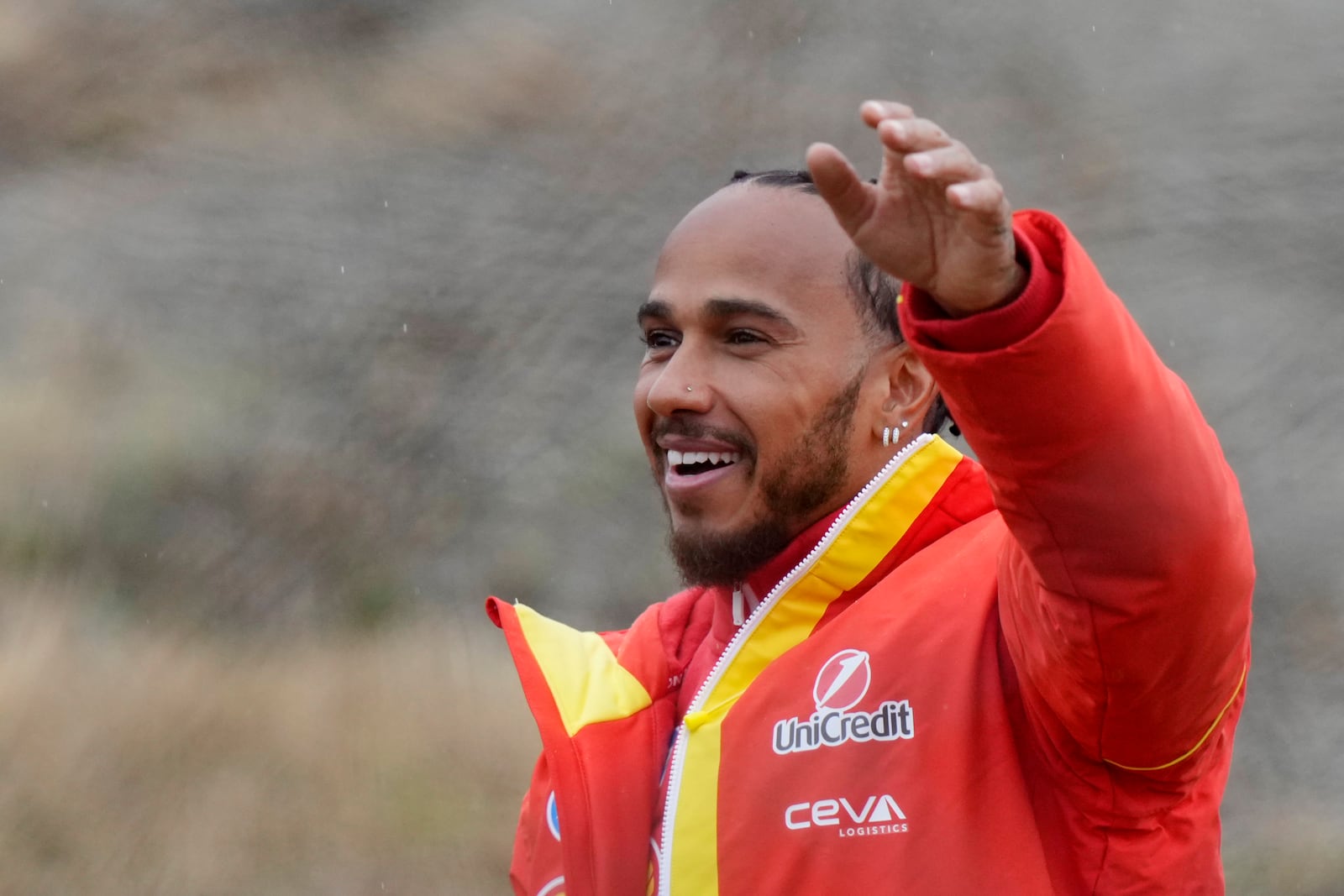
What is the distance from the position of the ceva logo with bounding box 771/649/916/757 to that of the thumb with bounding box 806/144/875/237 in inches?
23.5

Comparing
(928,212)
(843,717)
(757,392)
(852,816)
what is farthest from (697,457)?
(928,212)

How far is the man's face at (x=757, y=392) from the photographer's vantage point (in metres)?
1.75

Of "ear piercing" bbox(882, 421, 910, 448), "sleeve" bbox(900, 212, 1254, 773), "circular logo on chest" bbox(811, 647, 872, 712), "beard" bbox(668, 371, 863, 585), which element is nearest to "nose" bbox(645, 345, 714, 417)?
"beard" bbox(668, 371, 863, 585)

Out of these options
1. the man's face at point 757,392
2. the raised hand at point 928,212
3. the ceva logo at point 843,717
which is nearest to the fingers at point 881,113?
the raised hand at point 928,212

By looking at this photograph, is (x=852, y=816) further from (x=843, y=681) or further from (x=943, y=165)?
(x=943, y=165)

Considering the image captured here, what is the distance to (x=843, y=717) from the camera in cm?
147

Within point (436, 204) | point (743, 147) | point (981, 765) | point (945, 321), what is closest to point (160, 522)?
point (436, 204)

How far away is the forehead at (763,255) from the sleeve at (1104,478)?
0.74m

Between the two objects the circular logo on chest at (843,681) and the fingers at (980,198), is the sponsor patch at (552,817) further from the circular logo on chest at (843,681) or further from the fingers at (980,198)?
the fingers at (980,198)

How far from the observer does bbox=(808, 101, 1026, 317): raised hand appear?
972 millimetres

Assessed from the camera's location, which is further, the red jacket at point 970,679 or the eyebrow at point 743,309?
the eyebrow at point 743,309

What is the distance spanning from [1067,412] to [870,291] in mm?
844

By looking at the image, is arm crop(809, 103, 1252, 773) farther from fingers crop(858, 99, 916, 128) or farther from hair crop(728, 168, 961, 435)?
hair crop(728, 168, 961, 435)

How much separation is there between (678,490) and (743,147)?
7.43 ft
